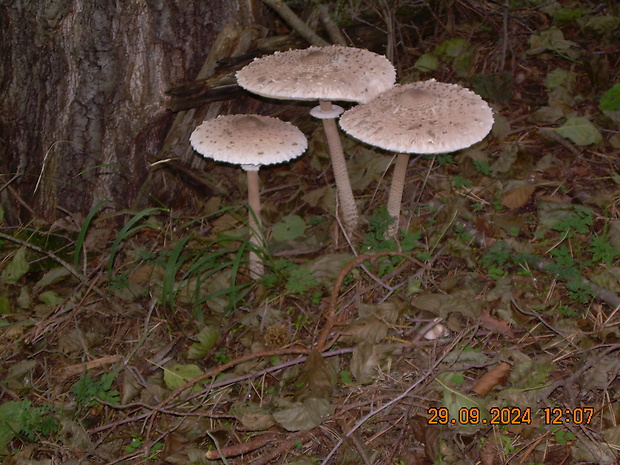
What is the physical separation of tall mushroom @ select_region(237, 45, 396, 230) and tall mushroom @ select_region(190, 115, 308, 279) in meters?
0.28

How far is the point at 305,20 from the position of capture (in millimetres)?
4258

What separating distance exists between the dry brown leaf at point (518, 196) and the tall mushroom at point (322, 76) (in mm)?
1433

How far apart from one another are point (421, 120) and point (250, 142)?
1072 mm

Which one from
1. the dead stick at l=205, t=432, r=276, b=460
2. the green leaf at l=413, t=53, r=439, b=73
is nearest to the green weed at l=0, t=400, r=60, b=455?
the dead stick at l=205, t=432, r=276, b=460

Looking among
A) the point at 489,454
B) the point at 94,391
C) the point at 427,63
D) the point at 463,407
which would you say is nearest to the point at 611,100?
the point at 427,63

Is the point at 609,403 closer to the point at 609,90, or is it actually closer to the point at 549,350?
the point at 549,350

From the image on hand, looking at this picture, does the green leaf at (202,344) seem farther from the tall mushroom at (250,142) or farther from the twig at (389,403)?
the twig at (389,403)

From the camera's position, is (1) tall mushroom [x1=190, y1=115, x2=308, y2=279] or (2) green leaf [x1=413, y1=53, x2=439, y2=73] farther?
(2) green leaf [x1=413, y1=53, x2=439, y2=73]

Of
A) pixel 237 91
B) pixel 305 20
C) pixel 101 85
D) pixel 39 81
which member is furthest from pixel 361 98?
pixel 39 81

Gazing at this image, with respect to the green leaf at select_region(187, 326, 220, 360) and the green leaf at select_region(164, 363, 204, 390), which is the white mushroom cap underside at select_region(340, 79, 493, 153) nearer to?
the green leaf at select_region(187, 326, 220, 360)

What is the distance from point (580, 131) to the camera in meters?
4.06

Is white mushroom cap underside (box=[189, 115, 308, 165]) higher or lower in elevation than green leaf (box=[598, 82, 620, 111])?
higher

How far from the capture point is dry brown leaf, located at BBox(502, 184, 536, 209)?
12.5 feet

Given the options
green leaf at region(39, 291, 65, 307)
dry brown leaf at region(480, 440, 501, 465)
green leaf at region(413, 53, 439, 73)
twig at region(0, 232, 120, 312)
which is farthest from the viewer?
green leaf at region(413, 53, 439, 73)
